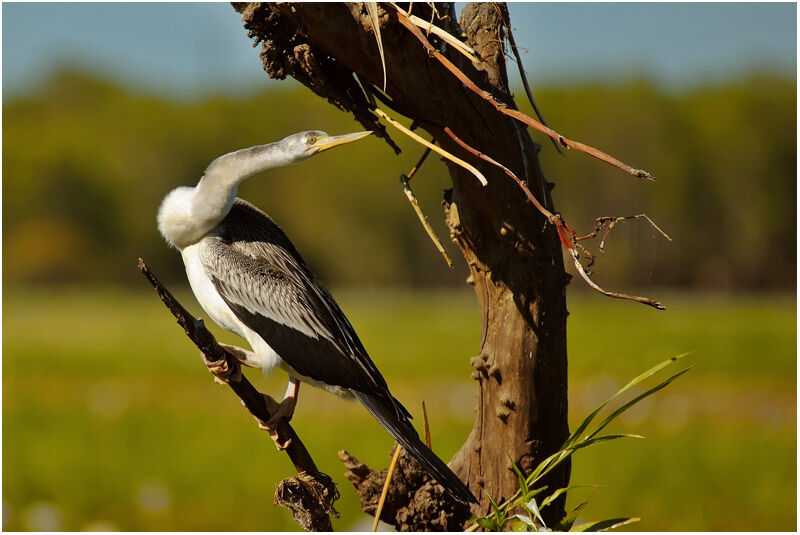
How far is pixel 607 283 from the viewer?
306 inches

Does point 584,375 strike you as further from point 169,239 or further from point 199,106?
point 199,106

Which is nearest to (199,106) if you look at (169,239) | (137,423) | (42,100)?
(42,100)

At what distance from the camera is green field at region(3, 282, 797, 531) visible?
5367mm

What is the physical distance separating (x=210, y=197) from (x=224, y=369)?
450mm

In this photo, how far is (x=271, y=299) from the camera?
222 cm

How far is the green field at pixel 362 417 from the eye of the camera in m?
5.37

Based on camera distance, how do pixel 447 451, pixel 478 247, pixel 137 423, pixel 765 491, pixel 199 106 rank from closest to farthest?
1. pixel 478 247
2. pixel 765 491
3. pixel 447 451
4. pixel 137 423
5. pixel 199 106

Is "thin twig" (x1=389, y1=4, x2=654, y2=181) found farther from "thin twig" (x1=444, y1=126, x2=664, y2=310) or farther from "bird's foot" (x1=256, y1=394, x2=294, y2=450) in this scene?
"bird's foot" (x1=256, y1=394, x2=294, y2=450)

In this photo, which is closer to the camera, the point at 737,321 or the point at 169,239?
the point at 169,239

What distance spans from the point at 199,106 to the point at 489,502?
52.3 ft

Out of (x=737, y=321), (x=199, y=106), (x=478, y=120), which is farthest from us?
(x=199, y=106)

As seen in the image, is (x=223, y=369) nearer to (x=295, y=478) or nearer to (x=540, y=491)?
(x=295, y=478)

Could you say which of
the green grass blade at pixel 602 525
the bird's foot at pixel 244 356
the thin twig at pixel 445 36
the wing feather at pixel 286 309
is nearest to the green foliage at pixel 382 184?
the green grass blade at pixel 602 525

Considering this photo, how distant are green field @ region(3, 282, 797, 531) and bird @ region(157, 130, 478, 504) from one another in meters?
2.82
